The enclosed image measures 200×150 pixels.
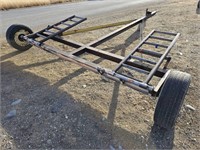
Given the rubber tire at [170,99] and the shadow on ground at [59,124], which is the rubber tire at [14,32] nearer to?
the shadow on ground at [59,124]

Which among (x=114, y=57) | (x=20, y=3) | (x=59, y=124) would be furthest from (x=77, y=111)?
(x=20, y=3)

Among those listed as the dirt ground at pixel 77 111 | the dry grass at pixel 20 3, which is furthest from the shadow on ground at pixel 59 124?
A: the dry grass at pixel 20 3

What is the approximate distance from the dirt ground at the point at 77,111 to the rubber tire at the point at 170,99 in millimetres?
321

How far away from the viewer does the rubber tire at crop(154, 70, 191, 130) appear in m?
2.63

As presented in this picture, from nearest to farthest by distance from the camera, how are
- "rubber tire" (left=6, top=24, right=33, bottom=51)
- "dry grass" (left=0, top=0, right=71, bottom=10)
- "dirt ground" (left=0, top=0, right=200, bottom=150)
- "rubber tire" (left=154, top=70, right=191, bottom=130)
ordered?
1. "rubber tire" (left=154, top=70, right=191, bottom=130)
2. "dirt ground" (left=0, top=0, right=200, bottom=150)
3. "rubber tire" (left=6, top=24, right=33, bottom=51)
4. "dry grass" (left=0, top=0, right=71, bottom=10)

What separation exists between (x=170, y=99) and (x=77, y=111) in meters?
1.41

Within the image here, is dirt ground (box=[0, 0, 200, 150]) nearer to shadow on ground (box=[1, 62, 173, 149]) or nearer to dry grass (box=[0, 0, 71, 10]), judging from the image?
shadow on ground (box=[1, 62, 173, 149])

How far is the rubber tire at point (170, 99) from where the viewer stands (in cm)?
263

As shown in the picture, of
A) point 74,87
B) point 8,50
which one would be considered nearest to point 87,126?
point 74,87

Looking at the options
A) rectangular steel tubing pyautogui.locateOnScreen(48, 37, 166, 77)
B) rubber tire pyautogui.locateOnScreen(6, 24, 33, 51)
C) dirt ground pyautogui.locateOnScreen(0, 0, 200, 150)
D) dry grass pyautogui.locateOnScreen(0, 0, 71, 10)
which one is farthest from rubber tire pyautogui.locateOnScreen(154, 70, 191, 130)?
dry grass pyautogui.locateOnScreen(0, 0, 71, 10)

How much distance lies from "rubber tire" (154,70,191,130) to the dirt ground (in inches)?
12.6

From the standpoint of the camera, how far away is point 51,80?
409 centimetres

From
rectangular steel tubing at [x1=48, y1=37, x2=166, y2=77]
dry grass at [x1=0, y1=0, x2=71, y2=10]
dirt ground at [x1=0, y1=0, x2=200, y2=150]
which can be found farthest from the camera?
dry grass at [x1=0, y1=0, x2=71, y2=10]

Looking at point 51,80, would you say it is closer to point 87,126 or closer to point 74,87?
point 74,87
